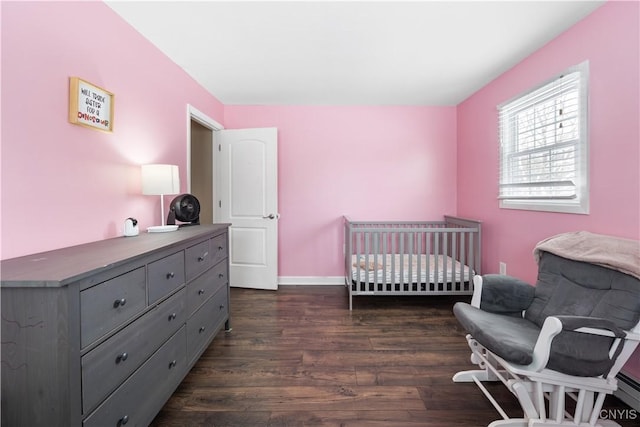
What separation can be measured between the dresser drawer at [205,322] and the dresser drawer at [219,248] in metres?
0.25

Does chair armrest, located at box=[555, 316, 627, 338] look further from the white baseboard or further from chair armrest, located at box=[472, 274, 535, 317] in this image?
the white baseboard

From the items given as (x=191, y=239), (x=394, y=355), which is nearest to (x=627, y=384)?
(x=394, y=355)

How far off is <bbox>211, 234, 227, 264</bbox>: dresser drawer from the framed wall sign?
0.93 meters

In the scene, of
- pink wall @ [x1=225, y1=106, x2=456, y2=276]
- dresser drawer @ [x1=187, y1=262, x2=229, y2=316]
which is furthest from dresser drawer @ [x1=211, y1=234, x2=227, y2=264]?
pink wall @ [x1=225, y1=106, x2=456, y2=276]

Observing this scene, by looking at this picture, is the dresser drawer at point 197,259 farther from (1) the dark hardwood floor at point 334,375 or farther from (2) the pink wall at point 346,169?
(2) the pink wall at point 346,169

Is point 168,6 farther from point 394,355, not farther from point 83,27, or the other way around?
point 394,355

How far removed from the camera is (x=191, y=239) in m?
1.61

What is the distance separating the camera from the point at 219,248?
2.05 m

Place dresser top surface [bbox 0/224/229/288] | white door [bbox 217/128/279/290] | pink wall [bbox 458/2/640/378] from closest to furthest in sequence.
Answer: dresser top surface [bbox 0/224/229/288]
pink wall [bbox 458/2/640/378]
white door [bbox 217/128/279/290]

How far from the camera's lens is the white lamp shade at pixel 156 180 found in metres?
1.80

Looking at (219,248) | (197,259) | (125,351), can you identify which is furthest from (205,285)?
(125,351)

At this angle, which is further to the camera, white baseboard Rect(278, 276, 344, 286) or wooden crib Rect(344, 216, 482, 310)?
white baseboard Rect(278, 276, 344, 286)

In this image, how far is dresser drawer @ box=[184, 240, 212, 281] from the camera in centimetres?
158

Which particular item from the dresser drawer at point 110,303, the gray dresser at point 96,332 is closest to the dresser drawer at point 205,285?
the gray dresser at point 96,332
